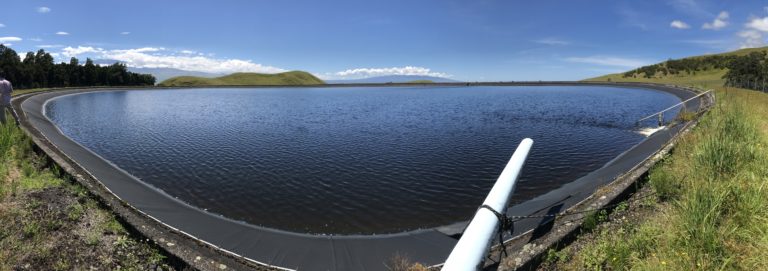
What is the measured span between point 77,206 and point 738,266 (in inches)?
582

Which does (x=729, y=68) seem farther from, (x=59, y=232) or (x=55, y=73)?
(x=55, y=73)

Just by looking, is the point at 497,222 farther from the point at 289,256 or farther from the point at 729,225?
the point at 289,256

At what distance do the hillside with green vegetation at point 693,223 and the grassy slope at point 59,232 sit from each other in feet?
31.2

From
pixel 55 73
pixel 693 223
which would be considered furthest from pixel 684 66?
pixel 55 73

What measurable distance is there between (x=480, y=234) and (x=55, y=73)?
13530cm

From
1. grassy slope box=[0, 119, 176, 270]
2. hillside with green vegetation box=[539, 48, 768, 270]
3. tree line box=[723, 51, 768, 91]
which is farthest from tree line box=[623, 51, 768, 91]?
grassy slope box=[0, 119, 176, 270]

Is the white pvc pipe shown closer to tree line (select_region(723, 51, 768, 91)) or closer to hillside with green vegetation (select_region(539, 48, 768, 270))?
hillside with green vegetation (select_region(539, 48, 768, 270))

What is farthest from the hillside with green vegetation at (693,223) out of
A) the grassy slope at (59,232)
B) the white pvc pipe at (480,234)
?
the grassy slope at (59,232)

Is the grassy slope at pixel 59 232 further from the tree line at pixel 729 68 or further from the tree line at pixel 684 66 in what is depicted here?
the tree line at pixel 684 66

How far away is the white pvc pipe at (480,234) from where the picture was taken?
5.52 metres

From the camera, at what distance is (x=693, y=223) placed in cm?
636

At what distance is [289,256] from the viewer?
1015 centimetres

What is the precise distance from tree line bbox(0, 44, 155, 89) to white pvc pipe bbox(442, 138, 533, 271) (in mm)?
95808

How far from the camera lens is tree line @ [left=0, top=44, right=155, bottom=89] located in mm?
86000
